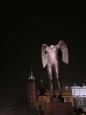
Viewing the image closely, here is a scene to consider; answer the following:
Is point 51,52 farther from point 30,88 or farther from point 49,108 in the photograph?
point 30,88

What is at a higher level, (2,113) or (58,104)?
(58,104)

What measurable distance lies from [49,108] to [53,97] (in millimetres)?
585

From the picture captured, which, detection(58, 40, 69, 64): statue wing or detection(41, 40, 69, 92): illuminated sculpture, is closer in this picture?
detection(41, 40, 69, 92): illuminated sculpture

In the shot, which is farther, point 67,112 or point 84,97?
point 84,97

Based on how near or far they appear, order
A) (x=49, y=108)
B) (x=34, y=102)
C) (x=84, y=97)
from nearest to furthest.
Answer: (x=49, y=108)
(x=34, y=102)
(x=84, y=97)

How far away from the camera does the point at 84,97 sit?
123 feet

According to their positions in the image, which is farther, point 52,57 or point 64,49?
point 64,49

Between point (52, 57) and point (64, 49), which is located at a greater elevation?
point (64, 49)

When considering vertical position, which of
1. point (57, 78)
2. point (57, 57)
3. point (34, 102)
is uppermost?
point (57, 57)

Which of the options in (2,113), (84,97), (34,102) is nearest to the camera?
(2,113)

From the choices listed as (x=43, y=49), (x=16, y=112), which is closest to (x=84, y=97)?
(x=16, y=112)

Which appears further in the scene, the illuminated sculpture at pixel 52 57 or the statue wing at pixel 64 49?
the statue wing at pixel 64 49

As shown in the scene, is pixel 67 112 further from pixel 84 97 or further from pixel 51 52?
pixel 84 97

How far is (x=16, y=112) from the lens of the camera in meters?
17.3
